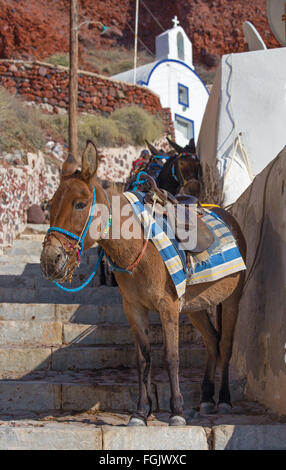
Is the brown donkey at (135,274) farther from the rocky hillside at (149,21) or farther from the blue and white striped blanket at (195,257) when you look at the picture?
the rocky hillside at (149,21)

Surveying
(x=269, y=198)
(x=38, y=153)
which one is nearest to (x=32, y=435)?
(x=269, y=198)

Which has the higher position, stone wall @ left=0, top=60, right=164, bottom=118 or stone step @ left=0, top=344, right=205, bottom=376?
stone wall @ left=0, top=60, right=164, bottom=118

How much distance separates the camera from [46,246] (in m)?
3.51

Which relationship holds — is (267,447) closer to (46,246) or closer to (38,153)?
(46,246)

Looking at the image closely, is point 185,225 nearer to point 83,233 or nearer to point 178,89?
point 83,233

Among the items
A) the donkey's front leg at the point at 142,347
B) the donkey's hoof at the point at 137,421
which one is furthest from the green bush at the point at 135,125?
the donkey's hoof at the point at 137,421

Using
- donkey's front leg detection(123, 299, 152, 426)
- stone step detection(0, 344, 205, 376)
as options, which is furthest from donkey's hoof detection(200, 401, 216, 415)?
stone step detection(0, 344, 205, 376)

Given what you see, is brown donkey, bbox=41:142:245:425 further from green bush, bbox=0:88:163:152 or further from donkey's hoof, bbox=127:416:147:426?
green bush, bbox=0:88:163:152

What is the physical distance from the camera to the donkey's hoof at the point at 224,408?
14.3ft

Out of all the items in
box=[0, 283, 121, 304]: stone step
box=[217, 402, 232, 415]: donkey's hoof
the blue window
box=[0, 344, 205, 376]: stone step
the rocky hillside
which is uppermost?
the rocky hillside

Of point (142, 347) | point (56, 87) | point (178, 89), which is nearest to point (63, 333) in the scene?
point (142, 347)

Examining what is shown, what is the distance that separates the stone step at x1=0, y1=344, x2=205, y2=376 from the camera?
528 cm

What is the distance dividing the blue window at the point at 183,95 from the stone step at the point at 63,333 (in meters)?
25.0

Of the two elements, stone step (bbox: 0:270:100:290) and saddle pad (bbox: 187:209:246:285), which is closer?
saddle pad (bbox: 187:209:246:285)
